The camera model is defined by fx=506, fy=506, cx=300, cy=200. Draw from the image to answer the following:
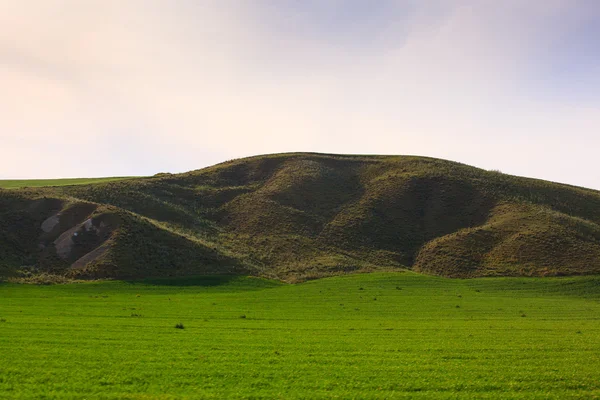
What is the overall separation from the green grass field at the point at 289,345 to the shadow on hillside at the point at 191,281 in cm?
407

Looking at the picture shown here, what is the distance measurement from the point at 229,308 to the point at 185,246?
2367 cm

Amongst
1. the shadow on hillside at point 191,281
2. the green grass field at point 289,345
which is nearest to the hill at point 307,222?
the shadow on hillside at point 191,281

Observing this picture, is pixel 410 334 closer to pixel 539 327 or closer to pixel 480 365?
pixel 480 365

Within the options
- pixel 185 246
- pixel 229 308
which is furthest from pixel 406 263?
pixel 229 308

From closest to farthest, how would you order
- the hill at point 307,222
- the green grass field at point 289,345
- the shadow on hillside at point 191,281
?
the green grass field at point 289,345
the shadow on hillside at point 191,281
the hill at point 307,222

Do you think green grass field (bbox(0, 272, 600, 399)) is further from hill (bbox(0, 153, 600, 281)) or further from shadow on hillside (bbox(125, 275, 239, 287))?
hill (bbox(0, 153, 600, 281))

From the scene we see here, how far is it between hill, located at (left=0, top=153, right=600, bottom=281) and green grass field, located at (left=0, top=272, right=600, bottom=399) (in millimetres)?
11783

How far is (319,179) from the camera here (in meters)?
92.3

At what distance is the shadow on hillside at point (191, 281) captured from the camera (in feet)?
157

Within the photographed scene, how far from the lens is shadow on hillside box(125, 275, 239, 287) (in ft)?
157

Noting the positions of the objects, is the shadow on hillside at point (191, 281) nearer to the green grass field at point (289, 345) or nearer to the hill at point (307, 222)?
the hill at point (307, 222)

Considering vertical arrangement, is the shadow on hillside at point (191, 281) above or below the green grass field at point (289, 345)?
below

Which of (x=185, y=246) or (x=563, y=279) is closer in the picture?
(x=563, y=279)

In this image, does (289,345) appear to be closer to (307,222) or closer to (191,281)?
(191,281)
